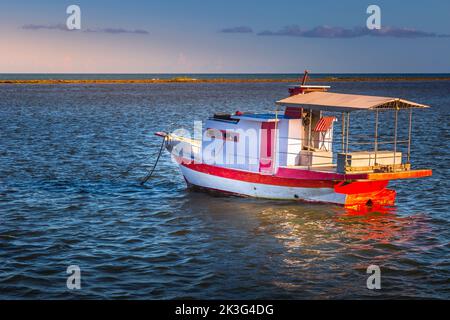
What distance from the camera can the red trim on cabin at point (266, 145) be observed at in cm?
2352

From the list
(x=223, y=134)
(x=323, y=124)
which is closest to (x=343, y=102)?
(x=323, y=124)

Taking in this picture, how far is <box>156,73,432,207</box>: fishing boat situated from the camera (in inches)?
855

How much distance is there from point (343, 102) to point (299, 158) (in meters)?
3.18

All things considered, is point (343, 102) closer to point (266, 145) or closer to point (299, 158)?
point (299, 158)

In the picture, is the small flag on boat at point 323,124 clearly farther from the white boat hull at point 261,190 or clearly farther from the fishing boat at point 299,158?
the white boat hull at point 261,190

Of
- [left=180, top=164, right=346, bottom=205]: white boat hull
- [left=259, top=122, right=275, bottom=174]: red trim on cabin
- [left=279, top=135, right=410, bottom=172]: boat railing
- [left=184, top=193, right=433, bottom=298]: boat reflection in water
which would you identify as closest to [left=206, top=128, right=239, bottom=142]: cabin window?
[left=259, top=122, right=275, bottom=174]: red trim on cabin

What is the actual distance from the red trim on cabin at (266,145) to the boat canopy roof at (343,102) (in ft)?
4.18

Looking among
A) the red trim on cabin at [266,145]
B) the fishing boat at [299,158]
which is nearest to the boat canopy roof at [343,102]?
the fishing boat at [299,158]

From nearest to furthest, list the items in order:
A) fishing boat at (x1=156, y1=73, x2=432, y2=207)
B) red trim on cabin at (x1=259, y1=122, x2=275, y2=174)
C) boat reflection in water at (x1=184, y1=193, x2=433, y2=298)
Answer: boat reflection in water at (x1=184, y1=193, x2=433, y2=298) → fishing boat at (x1=156, y1=73, x2=432, y2=207) → red trim on cabin at (x1=259, y1=122, x2=275, y2=174)

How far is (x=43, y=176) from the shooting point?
29359mm

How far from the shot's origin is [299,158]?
23781 millimetres

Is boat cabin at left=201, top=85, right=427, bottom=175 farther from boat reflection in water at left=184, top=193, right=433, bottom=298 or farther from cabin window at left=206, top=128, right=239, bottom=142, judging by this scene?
boat reflection in water at left=184, top=193, right=433, bottom=298
